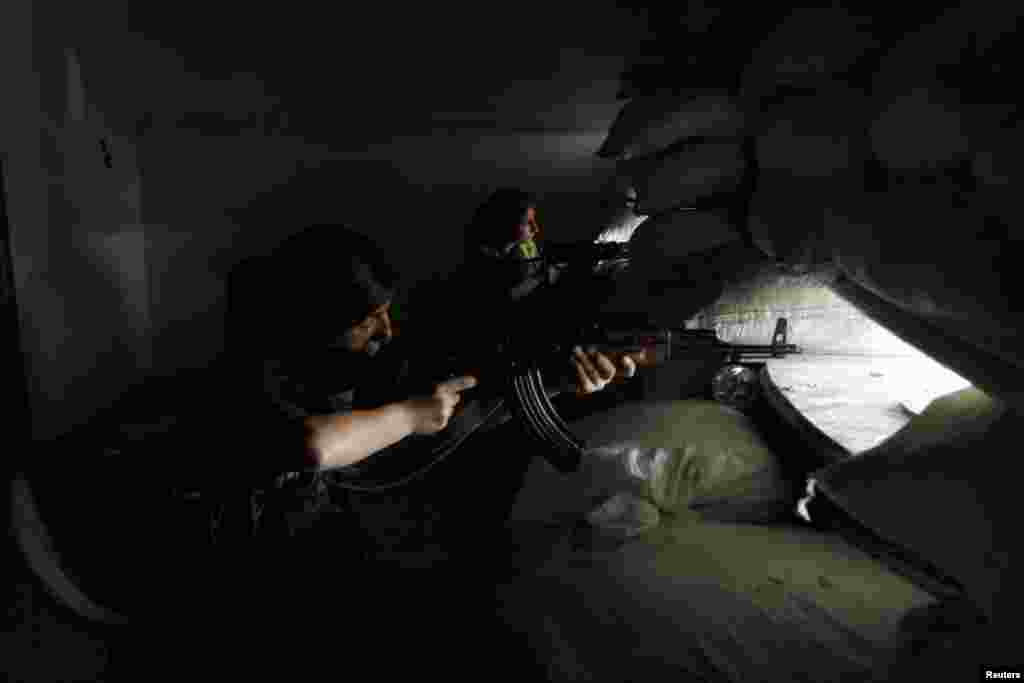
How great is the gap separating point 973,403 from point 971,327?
0.15m

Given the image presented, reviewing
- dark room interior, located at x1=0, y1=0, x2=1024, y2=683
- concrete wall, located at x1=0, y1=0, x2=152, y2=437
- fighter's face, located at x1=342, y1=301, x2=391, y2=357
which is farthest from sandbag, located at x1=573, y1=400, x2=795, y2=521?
concrete wall, located at x1=0, y1=0, x2=152, y2=437

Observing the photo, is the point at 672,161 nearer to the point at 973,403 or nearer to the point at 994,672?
the point at 973,403

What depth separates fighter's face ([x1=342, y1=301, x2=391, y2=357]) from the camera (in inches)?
47.8

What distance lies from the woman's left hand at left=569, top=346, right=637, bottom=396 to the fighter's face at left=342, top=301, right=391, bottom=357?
43 cm

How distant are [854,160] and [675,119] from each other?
0.36m

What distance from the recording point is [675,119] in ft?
3.24

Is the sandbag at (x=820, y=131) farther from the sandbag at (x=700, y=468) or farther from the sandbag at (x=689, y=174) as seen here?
the sandbag at (x=700, y=468)

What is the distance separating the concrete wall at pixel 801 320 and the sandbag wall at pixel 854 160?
141 mm

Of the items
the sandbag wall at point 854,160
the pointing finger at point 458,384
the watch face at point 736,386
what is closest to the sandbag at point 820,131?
the sandbag wall at point 854,160

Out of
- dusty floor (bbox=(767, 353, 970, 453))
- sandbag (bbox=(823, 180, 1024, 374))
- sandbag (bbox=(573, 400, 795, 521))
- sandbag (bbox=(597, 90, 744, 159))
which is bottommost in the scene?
sandbag (bbox=(573, 400, 795, 521))

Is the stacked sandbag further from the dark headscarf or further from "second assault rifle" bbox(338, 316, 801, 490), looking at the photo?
the dark headscarf

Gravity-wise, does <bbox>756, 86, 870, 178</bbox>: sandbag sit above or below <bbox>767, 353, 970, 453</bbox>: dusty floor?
above

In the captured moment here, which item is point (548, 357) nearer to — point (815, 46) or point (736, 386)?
point (736, 386)

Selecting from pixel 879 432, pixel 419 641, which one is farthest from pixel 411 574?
pixel 879 432
